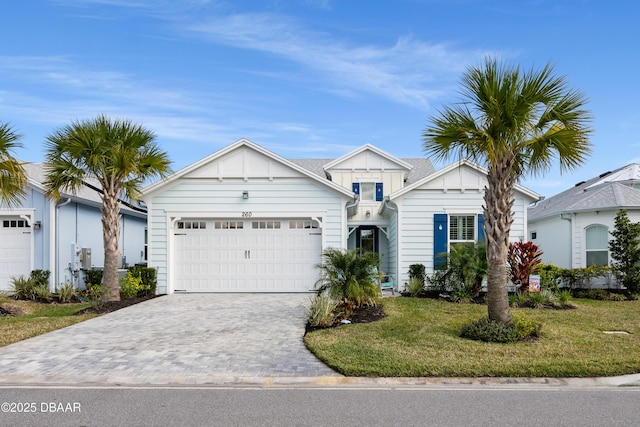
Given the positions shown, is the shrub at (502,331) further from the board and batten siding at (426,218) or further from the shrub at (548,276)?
the board and batten siding at (426,218)

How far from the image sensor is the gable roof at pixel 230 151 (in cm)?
1433

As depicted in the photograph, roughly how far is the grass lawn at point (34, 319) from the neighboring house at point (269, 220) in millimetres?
3091

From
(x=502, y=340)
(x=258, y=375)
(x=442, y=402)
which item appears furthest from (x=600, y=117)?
(x=258, y=375)

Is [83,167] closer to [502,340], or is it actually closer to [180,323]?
[180,323]

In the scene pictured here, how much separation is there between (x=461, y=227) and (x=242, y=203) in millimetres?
7292

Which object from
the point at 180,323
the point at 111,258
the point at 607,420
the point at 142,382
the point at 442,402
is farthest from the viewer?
the point at 111,258

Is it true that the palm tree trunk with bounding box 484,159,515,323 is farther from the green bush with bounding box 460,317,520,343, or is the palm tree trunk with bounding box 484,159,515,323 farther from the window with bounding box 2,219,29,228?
the window with bounding box 2,219,29,228

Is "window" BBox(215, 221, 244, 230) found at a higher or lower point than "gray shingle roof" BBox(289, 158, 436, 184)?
lower

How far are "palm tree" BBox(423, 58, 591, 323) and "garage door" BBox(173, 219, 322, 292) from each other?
7337 mm

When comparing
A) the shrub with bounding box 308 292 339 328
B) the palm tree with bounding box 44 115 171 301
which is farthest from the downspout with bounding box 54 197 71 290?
the shrub with bounding box 308 292 339 328

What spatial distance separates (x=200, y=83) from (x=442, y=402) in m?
12.7

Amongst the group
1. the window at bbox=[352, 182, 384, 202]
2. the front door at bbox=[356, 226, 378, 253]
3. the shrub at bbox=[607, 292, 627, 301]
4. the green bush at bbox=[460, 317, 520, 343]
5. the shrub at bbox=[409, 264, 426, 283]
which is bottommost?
the shrub at bbox=[607, 292, 627, 301]

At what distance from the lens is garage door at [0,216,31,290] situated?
1448 cm

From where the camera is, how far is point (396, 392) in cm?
541
